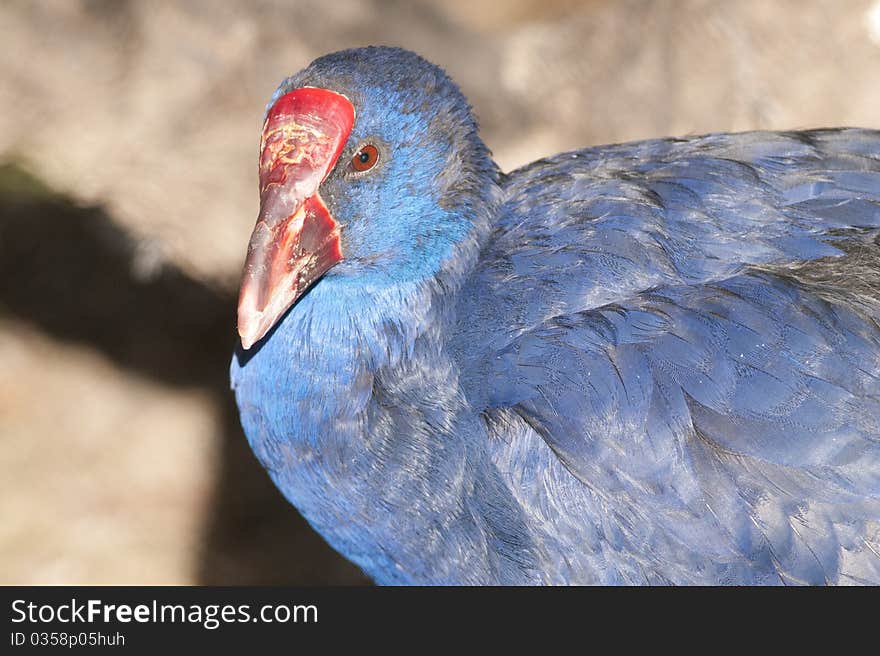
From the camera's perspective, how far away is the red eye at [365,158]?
244 centimetres

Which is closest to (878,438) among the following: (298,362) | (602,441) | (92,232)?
(602,441)

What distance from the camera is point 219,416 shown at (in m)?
4.48

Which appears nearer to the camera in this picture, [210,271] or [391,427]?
[391,427]

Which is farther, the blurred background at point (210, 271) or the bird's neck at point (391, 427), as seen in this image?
the blurred background at point (210, 271)

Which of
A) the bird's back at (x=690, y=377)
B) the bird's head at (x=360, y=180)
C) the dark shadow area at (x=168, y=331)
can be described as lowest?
the bird's back at (x=690, y=377)

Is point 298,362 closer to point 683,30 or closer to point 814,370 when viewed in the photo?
point 814,370

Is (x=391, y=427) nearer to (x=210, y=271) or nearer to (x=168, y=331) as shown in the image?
(x=210, y=271)

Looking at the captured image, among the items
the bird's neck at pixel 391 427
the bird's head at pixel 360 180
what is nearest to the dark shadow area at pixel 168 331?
the bird's neck at pixel 391 427

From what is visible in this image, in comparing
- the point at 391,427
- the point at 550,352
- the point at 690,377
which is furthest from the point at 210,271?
the point at 690,377

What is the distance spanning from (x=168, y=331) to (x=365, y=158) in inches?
91.7

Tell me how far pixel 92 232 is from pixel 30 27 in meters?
1.21

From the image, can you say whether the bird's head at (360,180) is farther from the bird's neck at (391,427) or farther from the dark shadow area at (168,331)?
the dark shadow area at (168,331)

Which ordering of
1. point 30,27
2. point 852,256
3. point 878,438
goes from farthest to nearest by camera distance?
point 30,27, point 852,256, point 878,438

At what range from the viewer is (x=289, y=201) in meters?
2.38
